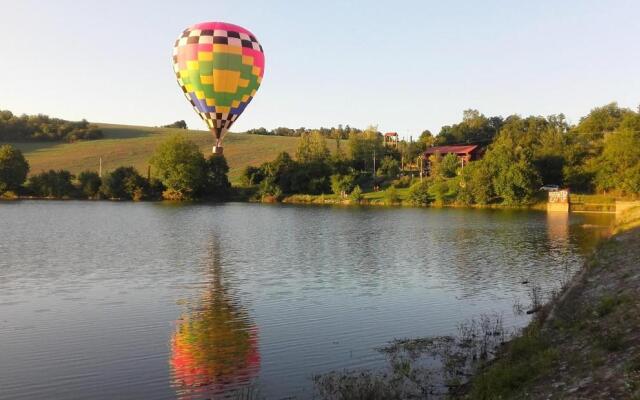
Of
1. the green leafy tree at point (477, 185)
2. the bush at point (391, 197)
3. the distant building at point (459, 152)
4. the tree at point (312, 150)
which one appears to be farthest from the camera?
the distant building at point (459, 152)

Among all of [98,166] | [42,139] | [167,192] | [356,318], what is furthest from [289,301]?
[42,139]

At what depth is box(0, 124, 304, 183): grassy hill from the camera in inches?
4798

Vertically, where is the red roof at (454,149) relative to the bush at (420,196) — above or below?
above

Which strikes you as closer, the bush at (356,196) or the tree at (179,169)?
the bush at (356,196)

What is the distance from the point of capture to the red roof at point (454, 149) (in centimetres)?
11778

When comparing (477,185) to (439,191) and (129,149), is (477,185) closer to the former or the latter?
(439,191)

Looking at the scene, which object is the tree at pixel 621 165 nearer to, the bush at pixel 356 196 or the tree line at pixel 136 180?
the bush at pixel 356 196

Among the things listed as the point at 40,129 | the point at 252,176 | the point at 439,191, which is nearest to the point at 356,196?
the point at 439,191

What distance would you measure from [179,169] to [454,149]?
56.9 metres

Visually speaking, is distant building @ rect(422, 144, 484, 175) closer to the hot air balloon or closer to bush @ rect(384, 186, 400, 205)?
bush @ rect(384, 186, 400, 205)

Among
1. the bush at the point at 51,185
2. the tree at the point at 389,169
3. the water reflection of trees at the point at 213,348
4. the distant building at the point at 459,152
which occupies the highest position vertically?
the distant building at the point at 459,152

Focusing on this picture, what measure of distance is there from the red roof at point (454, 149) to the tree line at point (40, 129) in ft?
279

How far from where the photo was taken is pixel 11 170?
10325 cm

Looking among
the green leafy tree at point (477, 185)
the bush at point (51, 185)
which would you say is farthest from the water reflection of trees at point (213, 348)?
the bush at point (51, 185)
